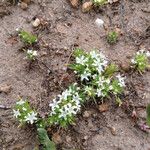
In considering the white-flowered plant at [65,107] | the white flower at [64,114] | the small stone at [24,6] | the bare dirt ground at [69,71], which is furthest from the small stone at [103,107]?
the small stone at [24,6]

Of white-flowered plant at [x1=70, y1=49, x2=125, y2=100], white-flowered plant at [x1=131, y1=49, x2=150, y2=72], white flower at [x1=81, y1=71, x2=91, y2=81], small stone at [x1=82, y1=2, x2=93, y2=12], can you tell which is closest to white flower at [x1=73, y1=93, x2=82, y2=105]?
white-flowered plant at [x1=70, y1=49, x2=125, y2=100]

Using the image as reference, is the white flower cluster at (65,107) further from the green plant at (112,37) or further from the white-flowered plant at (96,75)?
the green plant at (112,37)

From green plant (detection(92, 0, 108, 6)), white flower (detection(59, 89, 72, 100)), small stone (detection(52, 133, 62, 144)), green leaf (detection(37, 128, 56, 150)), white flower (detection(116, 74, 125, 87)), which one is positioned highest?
green plant (detection(92, 0, 108, 6))

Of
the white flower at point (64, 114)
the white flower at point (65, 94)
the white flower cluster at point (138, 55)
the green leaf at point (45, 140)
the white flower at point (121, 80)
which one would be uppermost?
the white flower cluster at point (138, 55)

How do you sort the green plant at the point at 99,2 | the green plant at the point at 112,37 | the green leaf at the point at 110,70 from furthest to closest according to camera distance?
the green plant at the point at 99,2
the green plant at the point at 112,37
the green leaf at the point at 110,70

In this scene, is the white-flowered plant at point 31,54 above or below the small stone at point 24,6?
below

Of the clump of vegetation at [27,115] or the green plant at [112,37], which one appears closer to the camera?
Answer: the clump of vegetation at [27,115]

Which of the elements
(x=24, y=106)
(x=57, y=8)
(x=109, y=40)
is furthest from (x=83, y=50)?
(x=24, y=106)

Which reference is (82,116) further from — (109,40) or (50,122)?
(109,40)

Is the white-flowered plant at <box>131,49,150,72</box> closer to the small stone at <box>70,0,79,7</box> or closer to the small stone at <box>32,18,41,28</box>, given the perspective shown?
the small stone at <box>70,0,79,7</box>
